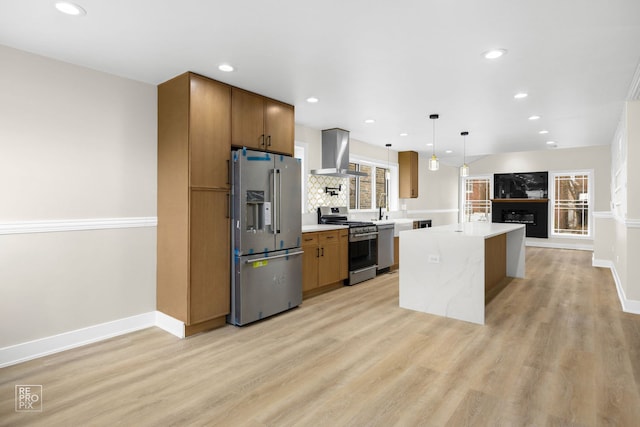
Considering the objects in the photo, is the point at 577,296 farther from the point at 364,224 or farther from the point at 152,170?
the point at 152,170

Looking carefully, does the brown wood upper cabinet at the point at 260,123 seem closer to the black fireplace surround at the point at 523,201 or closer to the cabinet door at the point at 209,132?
the cabinet door at the point at 209,132

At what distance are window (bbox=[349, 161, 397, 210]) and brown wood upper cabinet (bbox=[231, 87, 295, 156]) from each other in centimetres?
250

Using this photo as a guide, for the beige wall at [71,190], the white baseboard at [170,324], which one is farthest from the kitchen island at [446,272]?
the beige wall at [71,190]

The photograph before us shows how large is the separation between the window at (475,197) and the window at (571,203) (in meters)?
1.70

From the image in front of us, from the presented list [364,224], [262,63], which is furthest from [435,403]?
[364,224]

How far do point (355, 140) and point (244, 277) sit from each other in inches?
156

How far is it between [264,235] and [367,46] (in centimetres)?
205

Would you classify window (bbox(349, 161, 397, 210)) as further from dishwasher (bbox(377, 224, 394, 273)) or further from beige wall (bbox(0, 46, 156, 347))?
beige wall (bbox(0, 46, 156, 347))

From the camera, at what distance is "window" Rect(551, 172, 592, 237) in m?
9.18

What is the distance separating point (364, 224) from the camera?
220 inches

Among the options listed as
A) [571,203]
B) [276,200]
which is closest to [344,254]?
[276,200]

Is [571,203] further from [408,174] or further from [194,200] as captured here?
[194,200]

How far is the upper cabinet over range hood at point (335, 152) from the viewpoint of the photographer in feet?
18.4

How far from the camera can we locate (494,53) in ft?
9.53
